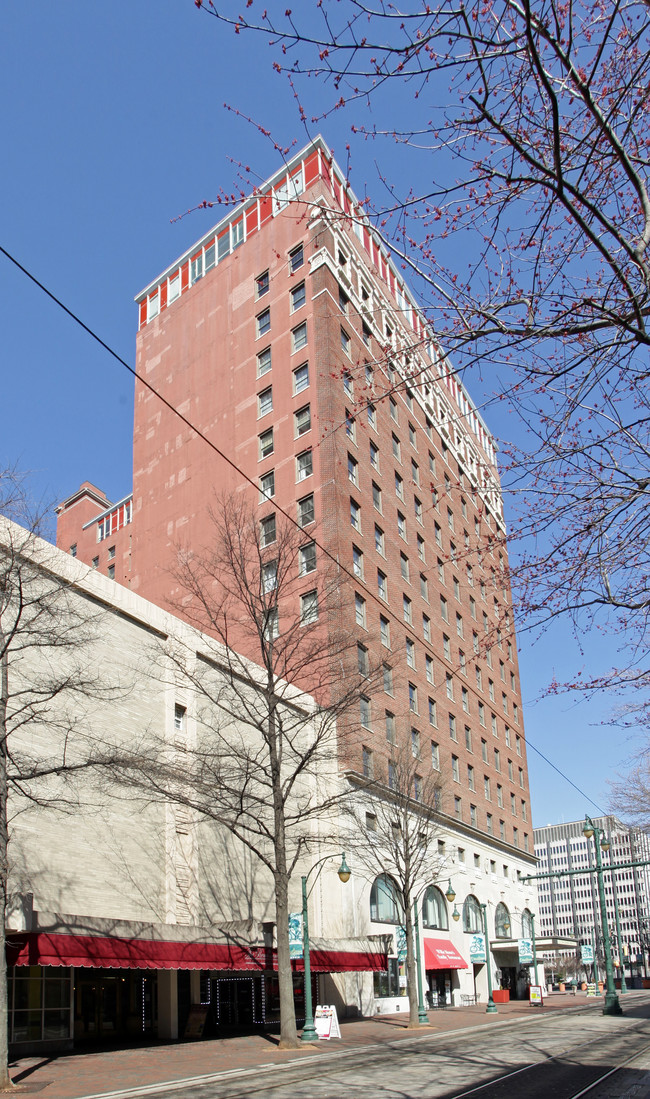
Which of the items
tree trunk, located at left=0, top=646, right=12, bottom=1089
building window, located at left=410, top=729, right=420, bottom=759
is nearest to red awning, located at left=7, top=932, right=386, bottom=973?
tree trunk, located at left=0, top=646, right=12, bottom=1089

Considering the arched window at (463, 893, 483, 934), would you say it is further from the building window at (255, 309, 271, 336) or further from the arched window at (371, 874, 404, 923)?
the building window at (255, 309, 271, 336)

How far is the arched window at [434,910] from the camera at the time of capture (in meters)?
43.3

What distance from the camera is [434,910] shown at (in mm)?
44844

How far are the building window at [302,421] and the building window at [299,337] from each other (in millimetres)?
3491

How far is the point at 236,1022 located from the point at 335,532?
18.9 metres

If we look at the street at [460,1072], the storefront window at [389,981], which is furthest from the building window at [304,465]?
the street at [460,1072]

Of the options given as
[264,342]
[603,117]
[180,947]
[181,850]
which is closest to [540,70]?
[603,117]

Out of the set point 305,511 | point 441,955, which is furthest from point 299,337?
point 441,955

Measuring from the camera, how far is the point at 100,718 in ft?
84.0

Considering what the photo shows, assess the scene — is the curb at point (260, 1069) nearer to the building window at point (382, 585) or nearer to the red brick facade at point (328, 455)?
the red brick facade at point (328, 455)

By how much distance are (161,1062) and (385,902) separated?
20.7 metres

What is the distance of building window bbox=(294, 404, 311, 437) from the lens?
42.7 meters

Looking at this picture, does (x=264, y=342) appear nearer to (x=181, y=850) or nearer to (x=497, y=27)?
(x=181, y=850)

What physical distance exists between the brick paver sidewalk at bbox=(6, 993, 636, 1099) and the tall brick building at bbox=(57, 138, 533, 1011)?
1309 centimetres
